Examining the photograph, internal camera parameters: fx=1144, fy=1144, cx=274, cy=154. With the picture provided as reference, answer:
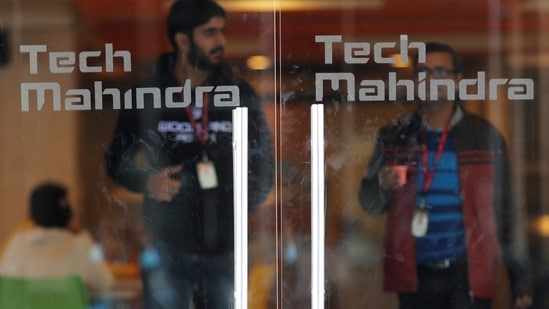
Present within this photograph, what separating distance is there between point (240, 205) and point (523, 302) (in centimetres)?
108

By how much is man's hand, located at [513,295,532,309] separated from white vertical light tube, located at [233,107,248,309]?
979mm

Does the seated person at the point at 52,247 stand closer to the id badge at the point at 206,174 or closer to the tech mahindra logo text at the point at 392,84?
the id badge at the point at 206,174

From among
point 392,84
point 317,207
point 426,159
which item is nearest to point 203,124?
point 317,207

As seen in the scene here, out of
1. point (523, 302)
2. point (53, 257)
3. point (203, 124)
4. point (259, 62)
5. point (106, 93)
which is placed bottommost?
point (523, 302)

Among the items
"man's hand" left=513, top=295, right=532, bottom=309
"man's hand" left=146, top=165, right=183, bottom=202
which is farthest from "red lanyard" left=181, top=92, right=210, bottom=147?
"man's hand" left=513, top=295, right=532, bottom=309

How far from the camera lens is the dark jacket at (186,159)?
4.03m

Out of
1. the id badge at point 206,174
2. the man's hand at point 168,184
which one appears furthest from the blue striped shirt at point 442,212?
the man's hand at point 168,184

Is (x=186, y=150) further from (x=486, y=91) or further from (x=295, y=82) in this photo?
(x=486, y=91)

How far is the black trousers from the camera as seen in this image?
13.3 ft

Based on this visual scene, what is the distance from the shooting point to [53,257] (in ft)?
13.4

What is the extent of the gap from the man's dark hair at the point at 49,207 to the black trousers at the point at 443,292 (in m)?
1.22

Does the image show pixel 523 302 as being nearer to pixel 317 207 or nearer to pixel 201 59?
pixel 317 207

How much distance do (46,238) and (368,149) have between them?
118cm

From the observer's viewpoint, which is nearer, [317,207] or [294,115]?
[317,207]
